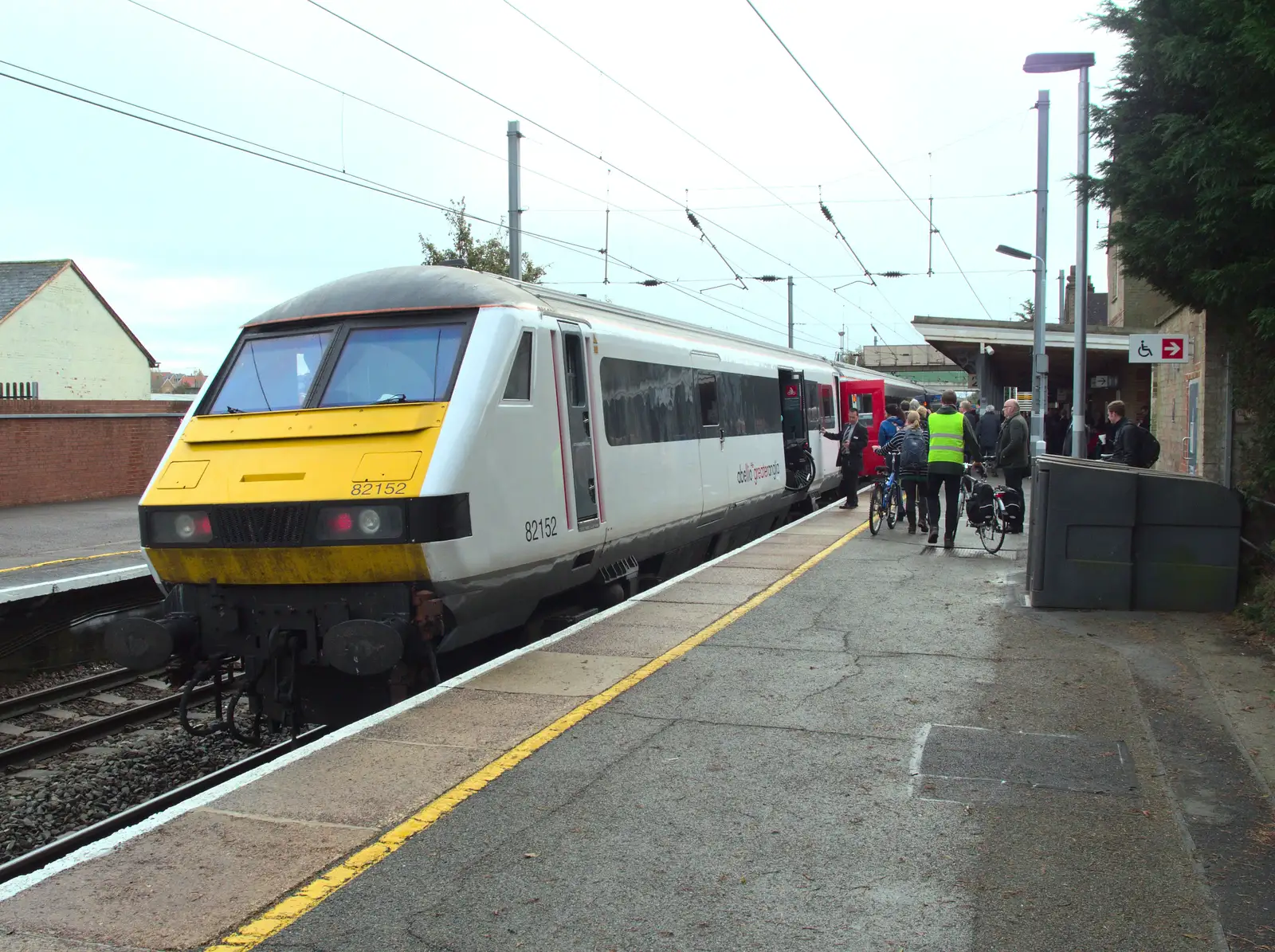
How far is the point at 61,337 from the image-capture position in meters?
41.7

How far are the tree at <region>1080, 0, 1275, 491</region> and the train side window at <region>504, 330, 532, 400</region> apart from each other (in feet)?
15.6

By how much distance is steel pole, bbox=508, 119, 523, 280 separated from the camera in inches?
800

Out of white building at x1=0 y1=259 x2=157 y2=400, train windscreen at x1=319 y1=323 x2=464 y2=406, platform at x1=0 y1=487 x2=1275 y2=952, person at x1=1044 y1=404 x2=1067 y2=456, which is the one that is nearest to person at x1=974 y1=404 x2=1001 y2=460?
person at x1=1044 y1=404 x2=1067 y2=456

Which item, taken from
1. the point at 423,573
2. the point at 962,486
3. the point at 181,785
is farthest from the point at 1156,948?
the point at 962,486

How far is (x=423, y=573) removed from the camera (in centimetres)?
655

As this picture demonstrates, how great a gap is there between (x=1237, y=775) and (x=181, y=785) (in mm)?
6135

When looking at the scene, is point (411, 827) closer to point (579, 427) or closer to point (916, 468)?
point (579, 427)

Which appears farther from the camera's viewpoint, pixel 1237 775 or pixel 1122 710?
pixel 1122 710

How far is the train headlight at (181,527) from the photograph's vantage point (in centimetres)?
685

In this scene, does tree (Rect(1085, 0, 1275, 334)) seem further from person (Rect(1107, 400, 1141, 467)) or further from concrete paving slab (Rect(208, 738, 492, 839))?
concrete paving slab (Rect(208, 738, 492, 839))

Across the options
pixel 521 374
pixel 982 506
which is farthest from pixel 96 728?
pixel 982 506

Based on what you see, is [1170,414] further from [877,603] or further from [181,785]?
[181,785]

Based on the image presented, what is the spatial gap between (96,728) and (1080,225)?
15.7 metres

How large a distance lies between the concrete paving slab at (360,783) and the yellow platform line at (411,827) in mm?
71
